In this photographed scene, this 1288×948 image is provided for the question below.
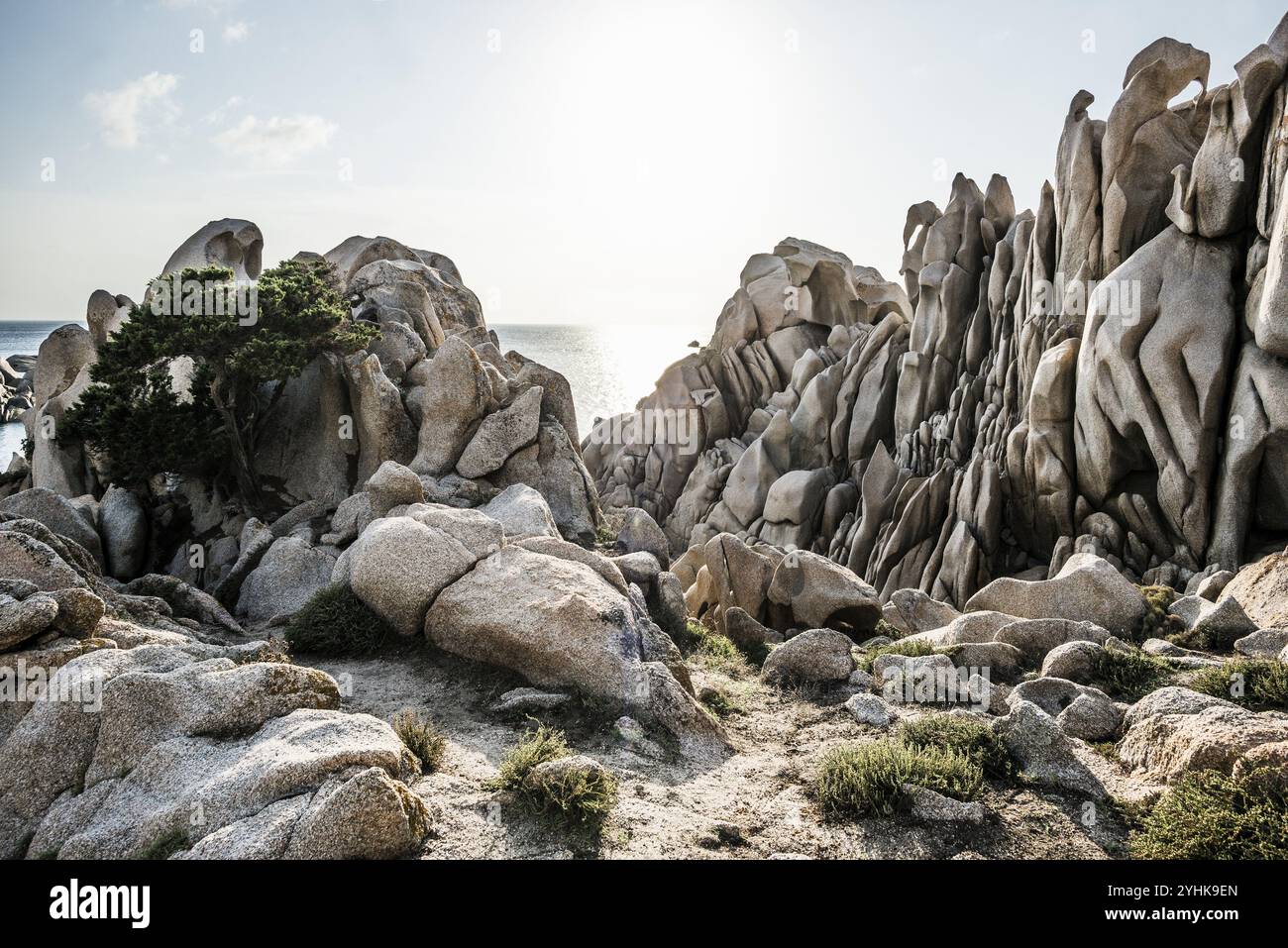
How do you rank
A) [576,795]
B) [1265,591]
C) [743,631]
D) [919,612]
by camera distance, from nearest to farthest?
[576,795] → [1265,591] → [743,631] → [919,612]

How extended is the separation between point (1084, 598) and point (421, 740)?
1684 cm

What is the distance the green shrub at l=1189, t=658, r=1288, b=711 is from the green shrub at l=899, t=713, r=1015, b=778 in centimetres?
428

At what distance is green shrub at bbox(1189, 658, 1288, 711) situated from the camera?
12.0 m

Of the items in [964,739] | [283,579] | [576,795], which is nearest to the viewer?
[576,795]

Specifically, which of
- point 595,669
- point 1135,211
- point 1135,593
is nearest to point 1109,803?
point 595,669

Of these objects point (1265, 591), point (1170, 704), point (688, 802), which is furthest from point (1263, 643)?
point (688, 802)

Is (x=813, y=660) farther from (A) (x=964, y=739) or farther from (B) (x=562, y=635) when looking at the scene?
(B) (x=562, y=635)

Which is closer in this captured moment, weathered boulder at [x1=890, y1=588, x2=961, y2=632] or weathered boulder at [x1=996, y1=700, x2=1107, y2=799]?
weathered boulder at [x1=996, y1=700, x2=1107, y2=799]

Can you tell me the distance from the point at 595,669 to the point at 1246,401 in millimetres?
24263

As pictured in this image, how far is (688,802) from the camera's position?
9.73 meters

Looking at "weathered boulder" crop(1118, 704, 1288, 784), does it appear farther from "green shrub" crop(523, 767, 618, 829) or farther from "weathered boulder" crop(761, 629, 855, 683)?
"green shrub" crop(523, 767, 618, 829)

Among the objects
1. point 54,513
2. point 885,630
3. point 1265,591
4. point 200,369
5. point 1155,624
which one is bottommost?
point 885,630

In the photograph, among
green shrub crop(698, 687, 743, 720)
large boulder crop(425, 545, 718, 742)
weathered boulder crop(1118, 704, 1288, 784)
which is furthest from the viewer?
green shrub crop(698, 687, 743, 720)

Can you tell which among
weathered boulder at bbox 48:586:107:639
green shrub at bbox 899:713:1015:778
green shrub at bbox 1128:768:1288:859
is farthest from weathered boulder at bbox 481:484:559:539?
green shrub at bbox 1128:768:1288:859
